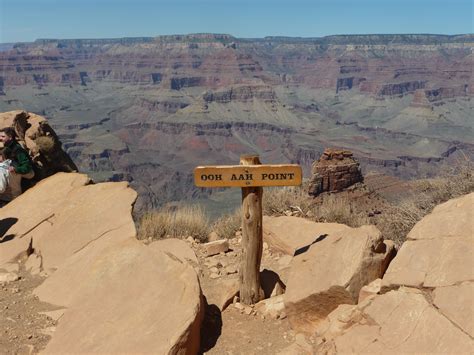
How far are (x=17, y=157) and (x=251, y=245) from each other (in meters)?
4.90

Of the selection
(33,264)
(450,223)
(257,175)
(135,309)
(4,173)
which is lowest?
(33,264)

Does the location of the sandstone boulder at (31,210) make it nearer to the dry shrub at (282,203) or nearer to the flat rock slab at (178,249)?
the flat rock slab at (178,249)

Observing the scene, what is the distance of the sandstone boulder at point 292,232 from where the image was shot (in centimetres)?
716

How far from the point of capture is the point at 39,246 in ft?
24.6

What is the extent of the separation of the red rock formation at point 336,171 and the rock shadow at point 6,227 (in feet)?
94.0

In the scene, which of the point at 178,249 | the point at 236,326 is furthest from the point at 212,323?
the point at 178,249

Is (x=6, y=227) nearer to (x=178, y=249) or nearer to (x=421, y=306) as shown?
(x=178, y=249)

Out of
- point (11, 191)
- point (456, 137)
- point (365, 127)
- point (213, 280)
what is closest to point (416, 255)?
point (213, 280)

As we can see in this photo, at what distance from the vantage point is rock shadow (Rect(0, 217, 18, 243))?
785cm

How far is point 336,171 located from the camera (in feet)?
129

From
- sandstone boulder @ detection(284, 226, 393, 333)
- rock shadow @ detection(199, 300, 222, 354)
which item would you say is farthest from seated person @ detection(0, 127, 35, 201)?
sandstone boulder @ detection(284, 226, 393, 333)

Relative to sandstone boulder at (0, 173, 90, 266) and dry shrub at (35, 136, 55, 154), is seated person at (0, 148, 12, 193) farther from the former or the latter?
dry shrub at (35, 136, 55, 154)

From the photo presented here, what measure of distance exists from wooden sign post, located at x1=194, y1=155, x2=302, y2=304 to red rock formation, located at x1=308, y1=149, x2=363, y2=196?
30.0 m

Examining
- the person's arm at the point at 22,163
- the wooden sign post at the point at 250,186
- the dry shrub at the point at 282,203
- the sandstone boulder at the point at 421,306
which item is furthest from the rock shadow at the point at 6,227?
the sandstone boulder at the point at 421,306
